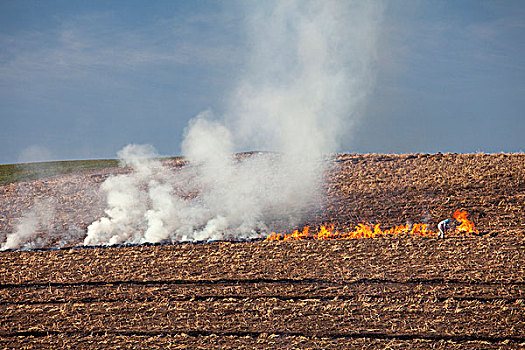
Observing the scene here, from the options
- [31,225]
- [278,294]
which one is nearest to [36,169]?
[31,225]

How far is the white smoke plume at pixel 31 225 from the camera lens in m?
18.3

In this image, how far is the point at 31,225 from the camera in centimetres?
2042

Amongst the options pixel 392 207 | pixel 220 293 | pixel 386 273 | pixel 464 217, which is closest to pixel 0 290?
pixel 220 293

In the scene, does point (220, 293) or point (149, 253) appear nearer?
point (220, 293)

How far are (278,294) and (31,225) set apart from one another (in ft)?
46.3

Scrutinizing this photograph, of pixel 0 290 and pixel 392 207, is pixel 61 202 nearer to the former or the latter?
pixel 0 290

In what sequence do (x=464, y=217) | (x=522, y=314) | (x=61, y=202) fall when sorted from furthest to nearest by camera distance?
(x=61, y=202) → (x=464, y=217) → (x=522, y=314)

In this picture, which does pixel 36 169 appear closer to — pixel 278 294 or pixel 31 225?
pixel 31 225

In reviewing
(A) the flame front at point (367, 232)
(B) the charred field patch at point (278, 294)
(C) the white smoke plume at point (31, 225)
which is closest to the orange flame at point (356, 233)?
(A) the flame front at point (367, 232)

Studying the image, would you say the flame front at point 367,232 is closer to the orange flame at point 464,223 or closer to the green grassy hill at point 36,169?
the orange flame at point 464,223

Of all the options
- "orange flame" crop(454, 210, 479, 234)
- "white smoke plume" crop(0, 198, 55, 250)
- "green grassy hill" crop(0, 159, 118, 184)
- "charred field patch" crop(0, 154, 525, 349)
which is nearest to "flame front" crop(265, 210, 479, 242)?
"orange flame" crop(454, 210, 479, 234)

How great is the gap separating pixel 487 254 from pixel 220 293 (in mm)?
7240

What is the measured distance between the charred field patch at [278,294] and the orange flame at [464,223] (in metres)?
0.57

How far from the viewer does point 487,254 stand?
504 inches
